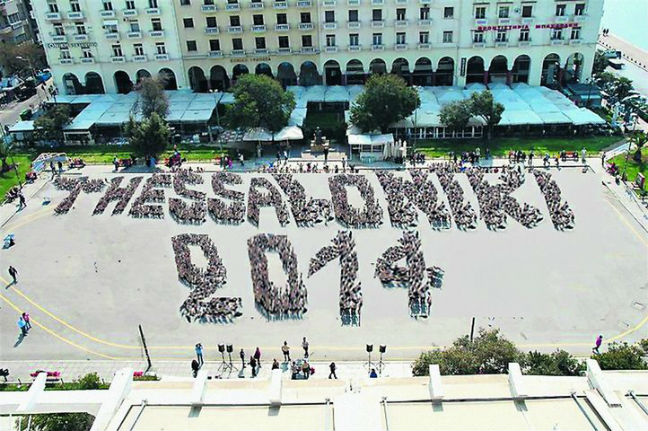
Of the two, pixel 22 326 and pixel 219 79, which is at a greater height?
pixel 219 79

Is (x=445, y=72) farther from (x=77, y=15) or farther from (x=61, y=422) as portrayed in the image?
(x=61, y=422)

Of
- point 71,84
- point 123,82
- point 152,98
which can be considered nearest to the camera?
point 152,98

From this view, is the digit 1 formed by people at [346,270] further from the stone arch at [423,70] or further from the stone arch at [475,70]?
the stone arch at [475,70]

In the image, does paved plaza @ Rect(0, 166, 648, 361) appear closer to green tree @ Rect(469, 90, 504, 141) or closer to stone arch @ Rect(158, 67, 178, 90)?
green tree @ Rect(469, 90, 504, 141)

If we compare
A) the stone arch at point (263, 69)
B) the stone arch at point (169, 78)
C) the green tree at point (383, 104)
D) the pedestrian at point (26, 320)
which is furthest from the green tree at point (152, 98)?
the pedestrian at point (26, 320)

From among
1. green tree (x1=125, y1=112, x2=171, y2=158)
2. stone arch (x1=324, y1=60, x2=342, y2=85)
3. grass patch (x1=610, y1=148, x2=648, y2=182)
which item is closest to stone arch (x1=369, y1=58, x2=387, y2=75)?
stone arch (x1=324, y1=60, x2=342, y2=85)

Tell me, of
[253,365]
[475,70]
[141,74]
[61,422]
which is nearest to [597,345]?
[253,365]

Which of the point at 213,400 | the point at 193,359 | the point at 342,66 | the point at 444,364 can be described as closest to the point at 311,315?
the point at 193,359
